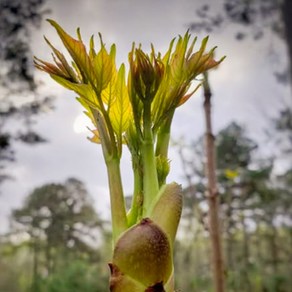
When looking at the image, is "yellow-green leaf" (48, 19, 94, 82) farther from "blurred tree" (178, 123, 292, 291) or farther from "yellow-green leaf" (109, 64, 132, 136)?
"blurred tree" (178, 123, 292, 291)

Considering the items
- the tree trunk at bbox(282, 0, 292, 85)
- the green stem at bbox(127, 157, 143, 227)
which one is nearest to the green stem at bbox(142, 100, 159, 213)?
the green stem at bbox(127, 157, 143, 227)

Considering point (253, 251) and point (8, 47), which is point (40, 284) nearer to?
point (8, 47)

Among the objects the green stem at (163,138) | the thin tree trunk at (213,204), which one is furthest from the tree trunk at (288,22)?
the green stem at (163,138)

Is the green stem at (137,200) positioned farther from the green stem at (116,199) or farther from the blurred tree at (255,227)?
the blurred tree at (255,227)

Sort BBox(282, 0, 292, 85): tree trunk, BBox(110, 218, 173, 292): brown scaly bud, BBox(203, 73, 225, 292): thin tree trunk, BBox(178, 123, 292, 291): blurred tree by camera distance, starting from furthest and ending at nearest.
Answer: BBox(178, 123, 292, 291): blurred tree
BBox(282, 0, 292, 85): tree trunk
BBox(203, 73, 225, 292): thin tree trunk
BBox(110, 218, 173, 292): brown scaly bud

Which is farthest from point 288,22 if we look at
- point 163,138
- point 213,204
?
point 163,138

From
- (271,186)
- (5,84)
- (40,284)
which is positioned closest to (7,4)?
(5,84)
